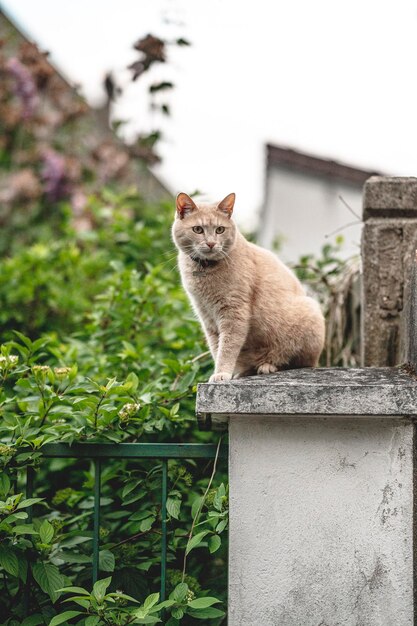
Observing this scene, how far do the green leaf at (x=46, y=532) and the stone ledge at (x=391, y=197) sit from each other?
2005 mm

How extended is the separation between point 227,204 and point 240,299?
50 cm

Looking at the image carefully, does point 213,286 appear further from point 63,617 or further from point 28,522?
point 63,617

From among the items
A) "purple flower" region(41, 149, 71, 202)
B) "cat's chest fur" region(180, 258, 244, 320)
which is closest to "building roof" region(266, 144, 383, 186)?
"purple flower" region(41, 149, 71, 202)

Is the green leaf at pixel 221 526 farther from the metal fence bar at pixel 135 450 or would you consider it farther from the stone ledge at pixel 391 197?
the stone ledge at pixel 391 197

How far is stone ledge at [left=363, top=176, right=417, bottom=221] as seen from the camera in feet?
10.5

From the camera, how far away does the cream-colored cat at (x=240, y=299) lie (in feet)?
9.66

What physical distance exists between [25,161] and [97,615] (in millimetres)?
7088

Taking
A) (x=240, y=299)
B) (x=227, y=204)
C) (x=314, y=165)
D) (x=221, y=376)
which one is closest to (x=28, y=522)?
(x=221, y=376)

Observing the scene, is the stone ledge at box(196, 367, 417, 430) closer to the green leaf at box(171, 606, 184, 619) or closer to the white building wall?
the green leaf at box(171, 606, 184, 619)

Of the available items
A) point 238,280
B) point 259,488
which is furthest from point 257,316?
point 259,488

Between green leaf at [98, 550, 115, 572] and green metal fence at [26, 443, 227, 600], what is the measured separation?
0.03 metres

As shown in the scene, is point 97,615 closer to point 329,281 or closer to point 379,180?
point 379,180

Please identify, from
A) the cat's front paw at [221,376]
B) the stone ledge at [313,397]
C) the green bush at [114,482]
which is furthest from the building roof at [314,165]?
the stone ledge at [313,397]

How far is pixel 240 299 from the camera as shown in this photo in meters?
2.94
